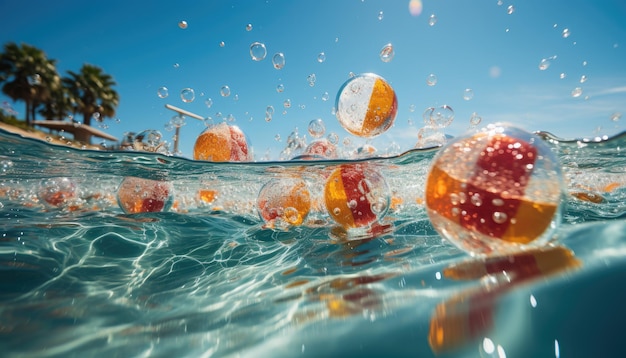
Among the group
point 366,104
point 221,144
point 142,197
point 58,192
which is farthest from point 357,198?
point 58,192

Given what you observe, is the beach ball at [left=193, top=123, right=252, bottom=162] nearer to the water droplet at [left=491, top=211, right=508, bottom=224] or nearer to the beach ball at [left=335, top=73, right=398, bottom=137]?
the beach ball at [left=335, top=73, right=398, bottom=137]

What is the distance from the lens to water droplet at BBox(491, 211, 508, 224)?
84.5 inches

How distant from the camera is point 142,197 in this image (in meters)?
5.02

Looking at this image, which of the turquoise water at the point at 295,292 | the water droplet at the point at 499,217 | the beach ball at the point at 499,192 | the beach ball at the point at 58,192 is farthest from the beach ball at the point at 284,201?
the beach ball at the point at 58,192

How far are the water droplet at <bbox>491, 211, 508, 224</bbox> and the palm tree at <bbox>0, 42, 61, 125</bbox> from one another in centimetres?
3717

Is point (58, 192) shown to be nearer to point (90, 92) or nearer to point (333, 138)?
point (333, 138)

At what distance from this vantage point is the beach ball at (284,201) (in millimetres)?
4207

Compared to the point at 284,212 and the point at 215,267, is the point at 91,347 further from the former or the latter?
the point at 284,212

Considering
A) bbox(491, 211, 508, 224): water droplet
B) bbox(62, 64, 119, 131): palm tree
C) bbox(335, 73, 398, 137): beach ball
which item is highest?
bbox(62, 64, 119, 131): palm tree

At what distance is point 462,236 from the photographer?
2.29 metres

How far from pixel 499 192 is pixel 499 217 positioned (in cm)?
16

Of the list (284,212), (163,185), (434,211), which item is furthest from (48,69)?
(434,211)

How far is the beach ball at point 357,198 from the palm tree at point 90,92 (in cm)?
3668

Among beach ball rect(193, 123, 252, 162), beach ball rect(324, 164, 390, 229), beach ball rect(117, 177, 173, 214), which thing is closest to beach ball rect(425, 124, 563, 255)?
beach ball rect(324, 164, 390, 229)
